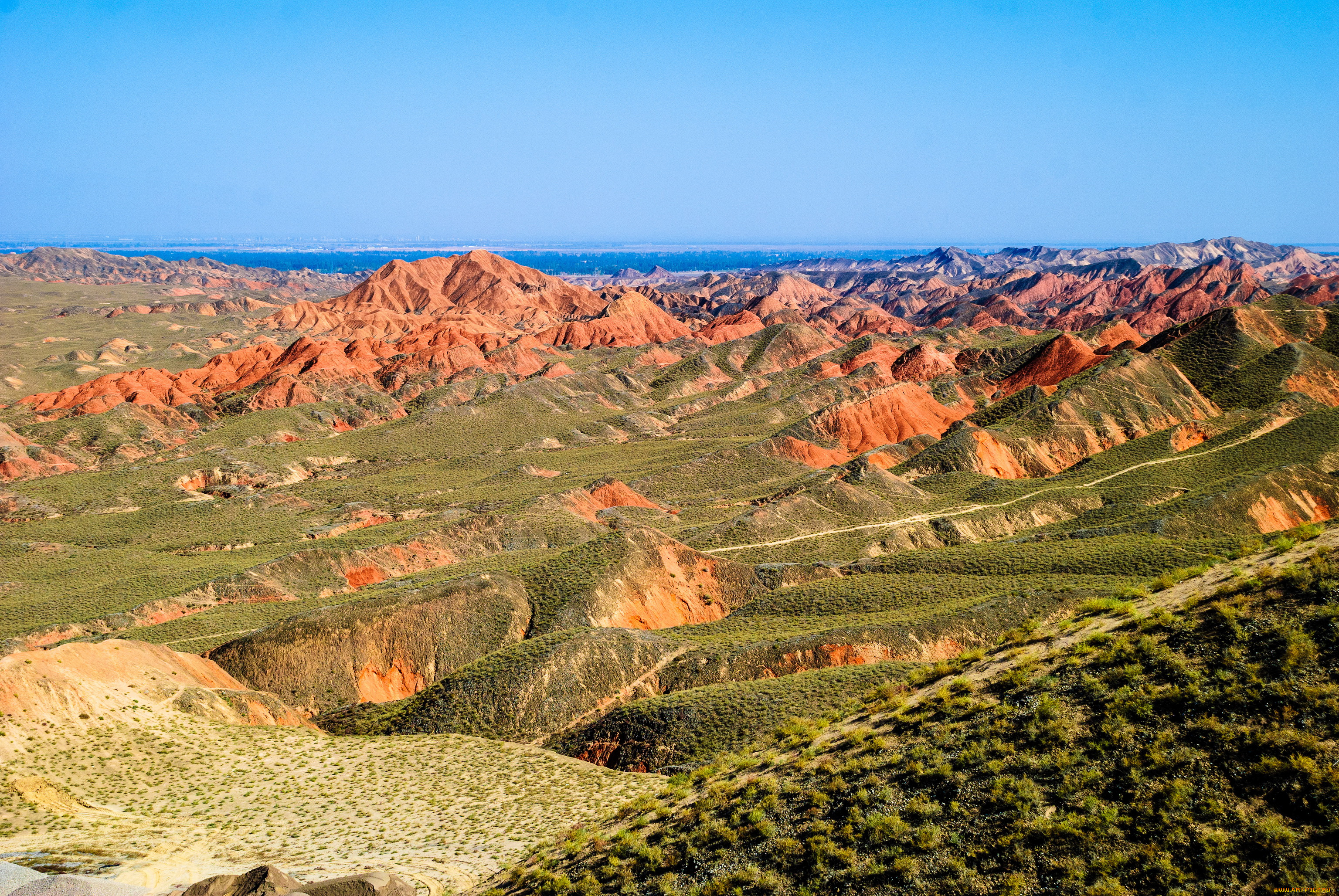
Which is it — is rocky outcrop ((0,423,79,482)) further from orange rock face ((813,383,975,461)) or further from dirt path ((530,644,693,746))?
dirt path ((530,644,693,746))

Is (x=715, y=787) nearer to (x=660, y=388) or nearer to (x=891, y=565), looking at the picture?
(x=891, y=565)

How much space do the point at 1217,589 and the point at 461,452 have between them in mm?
108910

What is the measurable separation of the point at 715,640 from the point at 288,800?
23529mm

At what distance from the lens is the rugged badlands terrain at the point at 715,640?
1922 cm

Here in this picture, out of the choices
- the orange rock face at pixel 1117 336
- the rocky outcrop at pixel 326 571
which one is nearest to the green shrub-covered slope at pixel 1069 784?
the rocky outcrop at pixel 326 571

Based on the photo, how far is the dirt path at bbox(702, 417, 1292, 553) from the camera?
234ft

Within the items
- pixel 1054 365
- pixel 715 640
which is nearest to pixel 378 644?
pixel 715 640

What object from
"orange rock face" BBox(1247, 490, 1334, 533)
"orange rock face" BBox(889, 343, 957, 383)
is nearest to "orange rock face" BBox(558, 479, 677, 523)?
"orange rock face" BBox(1247, 490, 1334, 533)

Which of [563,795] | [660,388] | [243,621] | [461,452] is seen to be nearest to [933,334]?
[660,388]

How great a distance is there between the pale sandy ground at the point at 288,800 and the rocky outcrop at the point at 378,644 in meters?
7.59

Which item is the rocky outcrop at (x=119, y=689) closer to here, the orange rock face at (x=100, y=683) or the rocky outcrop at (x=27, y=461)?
the orange rock face at (x=100, y=683)

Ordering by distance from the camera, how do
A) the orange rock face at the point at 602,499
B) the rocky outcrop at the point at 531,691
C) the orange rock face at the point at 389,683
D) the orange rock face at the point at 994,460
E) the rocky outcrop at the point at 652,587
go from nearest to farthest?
1. the rocky outcrop at the point at 531,691
2. the orange rock face at the point at 389,683
3. the rocky outcrop at the point at 652,587
4. the orange rock face at the point at 602,499
5. the orange rock face at the point at 994,460

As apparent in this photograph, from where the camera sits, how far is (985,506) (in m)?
75.2

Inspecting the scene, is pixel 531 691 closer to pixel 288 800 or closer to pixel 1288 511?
pixel 288 800
